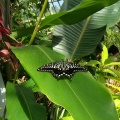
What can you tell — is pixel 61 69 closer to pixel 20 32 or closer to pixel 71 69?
pixel 71 69

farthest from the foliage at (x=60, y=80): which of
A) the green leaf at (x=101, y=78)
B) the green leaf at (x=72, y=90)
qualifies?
the green leaf at (x=101, y=78)

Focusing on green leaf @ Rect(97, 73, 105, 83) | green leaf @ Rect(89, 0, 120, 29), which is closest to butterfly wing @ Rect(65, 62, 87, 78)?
green leaf @ Rect(89, 0, 120, 29)

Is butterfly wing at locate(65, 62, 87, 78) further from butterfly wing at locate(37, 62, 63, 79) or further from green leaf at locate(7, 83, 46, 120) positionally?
green leaf at locate(7, 83, 46, 120)

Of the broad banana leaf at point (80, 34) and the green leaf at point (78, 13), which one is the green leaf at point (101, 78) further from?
the green leaf at point (78, 13)

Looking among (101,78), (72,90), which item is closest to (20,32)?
(72,90)

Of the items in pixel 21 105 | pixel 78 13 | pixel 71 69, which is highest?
pixel 78 13
